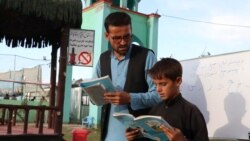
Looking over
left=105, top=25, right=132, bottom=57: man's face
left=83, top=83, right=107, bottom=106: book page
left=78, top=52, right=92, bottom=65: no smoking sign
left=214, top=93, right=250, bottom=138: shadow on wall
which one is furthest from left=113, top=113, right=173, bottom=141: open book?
left=214, top=93, right=250, bottom=138: shadow on wall

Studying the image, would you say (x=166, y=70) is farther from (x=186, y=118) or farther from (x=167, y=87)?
(x=186, y=118)

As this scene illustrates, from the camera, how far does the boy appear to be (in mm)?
1953

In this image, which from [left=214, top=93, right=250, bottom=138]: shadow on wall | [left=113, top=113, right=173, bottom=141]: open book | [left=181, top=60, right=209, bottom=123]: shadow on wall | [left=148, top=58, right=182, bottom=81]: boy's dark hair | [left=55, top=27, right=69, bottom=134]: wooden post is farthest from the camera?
[left=181, top=60, right=209, bottom=123]: shadow on wall

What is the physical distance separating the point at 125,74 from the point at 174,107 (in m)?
0.40

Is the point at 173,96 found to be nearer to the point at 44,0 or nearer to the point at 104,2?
the point at 44,0

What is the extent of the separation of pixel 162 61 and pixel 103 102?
433 mm

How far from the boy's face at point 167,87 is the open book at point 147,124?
208mm

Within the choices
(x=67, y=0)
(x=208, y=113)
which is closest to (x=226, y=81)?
(x=208, y=113)

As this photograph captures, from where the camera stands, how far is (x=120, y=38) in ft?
7.62

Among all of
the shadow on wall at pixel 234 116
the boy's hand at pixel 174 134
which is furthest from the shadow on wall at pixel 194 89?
the boy's hand at pixel 174 134

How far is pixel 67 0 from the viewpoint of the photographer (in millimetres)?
6293

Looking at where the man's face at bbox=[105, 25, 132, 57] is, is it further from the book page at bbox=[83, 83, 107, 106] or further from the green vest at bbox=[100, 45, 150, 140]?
the book page at bbox=[83, 83, 107, 106]

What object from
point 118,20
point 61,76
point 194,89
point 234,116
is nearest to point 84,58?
point 61,76

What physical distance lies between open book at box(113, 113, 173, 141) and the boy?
74 mm
